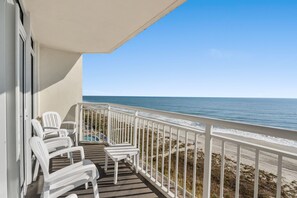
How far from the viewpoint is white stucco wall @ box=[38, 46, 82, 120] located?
507 centimetres

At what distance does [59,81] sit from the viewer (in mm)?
5293

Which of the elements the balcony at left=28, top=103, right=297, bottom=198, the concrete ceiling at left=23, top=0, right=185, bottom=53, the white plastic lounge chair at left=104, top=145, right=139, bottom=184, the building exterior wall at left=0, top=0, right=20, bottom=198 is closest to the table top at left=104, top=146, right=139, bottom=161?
the white plastic lounge chair at left=104, top=145, right=139, bottom=184

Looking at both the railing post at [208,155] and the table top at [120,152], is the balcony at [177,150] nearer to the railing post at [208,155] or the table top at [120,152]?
the railing post at [208,155]

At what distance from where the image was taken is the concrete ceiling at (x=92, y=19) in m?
2.59

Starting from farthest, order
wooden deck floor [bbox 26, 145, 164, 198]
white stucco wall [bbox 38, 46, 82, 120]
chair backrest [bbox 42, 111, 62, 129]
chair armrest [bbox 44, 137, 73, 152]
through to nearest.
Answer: white stucco wall [bbox 38, 46, 82, 120], chair backrest [bbox 42, 111, 62, 129], chair armrest [bbox 44, 137, 73, 152], wooden deck floor [bbox 26, 145, 164, 198]

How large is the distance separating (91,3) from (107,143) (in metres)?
3.33

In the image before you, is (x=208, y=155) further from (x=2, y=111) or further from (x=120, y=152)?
(x=2, y=111)

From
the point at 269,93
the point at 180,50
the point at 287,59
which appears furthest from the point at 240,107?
the point at 180,50

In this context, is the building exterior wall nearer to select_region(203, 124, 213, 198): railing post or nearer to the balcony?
the balcony

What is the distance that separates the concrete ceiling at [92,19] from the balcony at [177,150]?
1.39 meters

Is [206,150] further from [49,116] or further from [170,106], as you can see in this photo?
[170,106]

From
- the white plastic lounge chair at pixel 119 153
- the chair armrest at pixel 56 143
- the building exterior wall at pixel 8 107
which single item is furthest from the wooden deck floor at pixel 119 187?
the building exterior wall at pixel 8 107

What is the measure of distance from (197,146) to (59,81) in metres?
4.37

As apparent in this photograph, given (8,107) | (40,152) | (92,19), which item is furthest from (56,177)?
(92,19)
